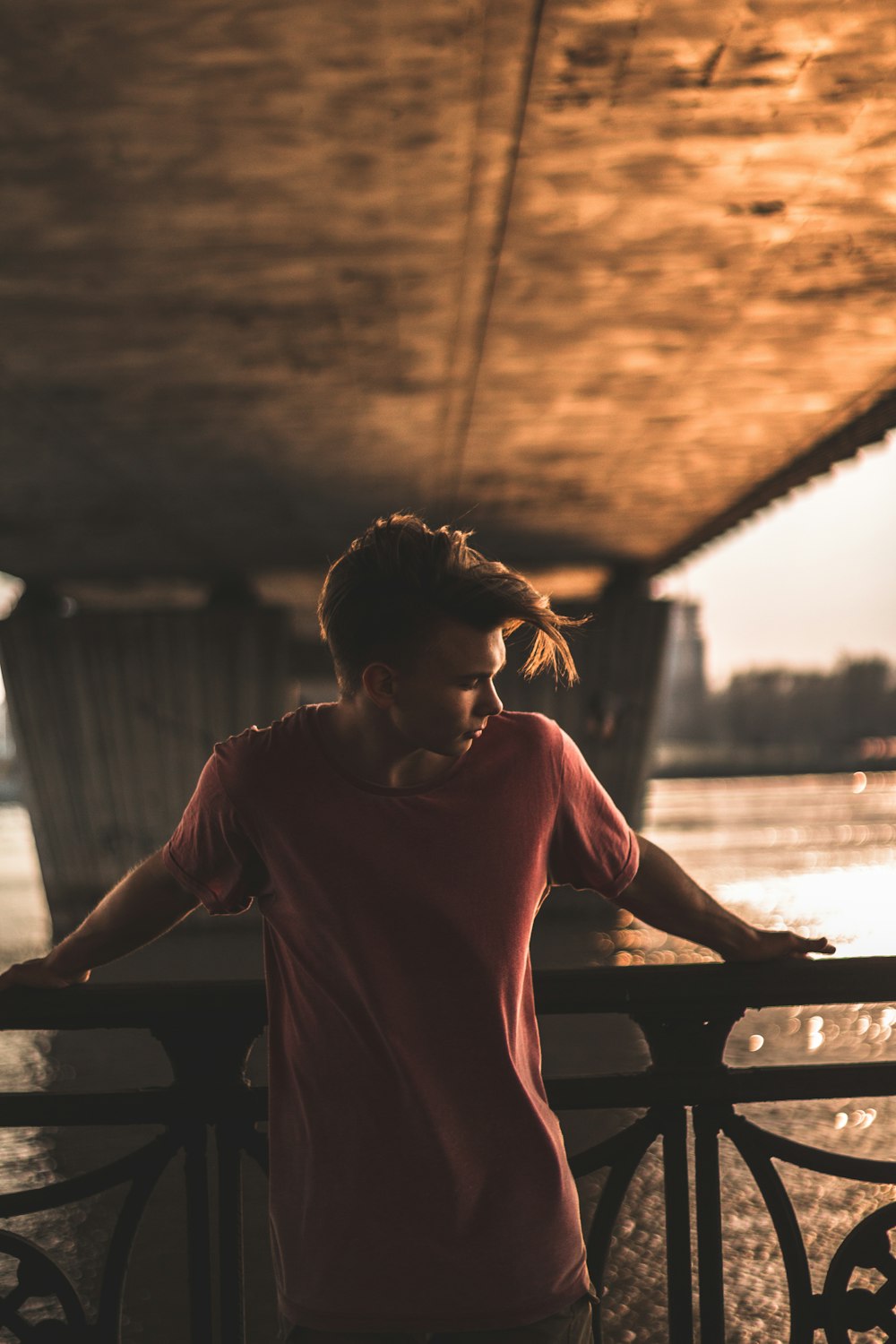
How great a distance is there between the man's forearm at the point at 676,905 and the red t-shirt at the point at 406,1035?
0.83 ft

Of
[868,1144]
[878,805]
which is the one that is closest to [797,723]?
[878,805]

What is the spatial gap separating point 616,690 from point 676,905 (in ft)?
50.5

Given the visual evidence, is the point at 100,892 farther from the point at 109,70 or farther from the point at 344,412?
the point at 109,70

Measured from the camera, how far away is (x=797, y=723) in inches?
4397

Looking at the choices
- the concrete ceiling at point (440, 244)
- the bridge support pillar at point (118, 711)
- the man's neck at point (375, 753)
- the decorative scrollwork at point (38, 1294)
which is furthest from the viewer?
the bridge support pillar at point (118, 711)

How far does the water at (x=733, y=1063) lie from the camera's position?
14.5ft

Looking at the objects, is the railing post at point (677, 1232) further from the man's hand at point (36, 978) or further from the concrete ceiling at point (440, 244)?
the concrete ceiling at point (440, 244)

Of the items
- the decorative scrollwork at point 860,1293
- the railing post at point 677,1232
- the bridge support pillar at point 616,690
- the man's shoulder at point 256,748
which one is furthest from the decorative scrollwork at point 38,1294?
the bridge support pillar at point 616,690

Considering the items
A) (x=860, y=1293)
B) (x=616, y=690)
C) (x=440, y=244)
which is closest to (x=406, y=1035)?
(x=860, y=1293)

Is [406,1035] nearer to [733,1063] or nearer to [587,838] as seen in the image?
[587,838]

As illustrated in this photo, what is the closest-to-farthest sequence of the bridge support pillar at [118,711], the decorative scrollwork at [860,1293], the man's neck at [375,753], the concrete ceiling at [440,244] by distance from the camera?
the man's neck at [375,753], the decorative scrollwork at [860,1293], the concrete ceiling at [440,244], the bridge support pillar at [118,711]

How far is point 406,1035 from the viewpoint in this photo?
1.61 meters

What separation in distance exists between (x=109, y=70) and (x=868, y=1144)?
242 inches

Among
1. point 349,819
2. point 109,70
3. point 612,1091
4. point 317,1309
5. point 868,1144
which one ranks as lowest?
point 868,1144
